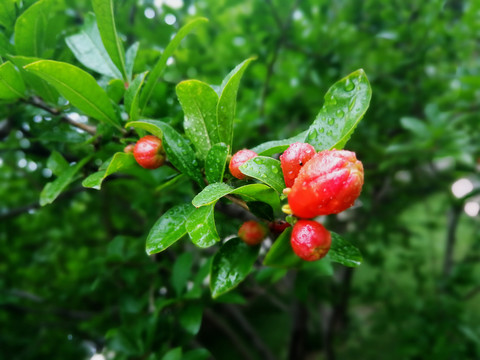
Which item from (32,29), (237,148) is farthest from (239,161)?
(237,148)

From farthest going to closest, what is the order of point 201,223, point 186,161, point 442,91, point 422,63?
point 442,91 → point 422,63 → point 186,161 → point 201,223

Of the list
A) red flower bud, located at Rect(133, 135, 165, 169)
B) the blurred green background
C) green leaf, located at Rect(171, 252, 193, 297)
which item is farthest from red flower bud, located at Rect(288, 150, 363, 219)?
green leaf, located at Rect(171, 252, 193, 297)

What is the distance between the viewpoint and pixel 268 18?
2.03 meters

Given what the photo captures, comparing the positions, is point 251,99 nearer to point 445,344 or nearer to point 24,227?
point 445,344

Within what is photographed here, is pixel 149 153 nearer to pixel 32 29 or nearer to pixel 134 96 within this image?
pixel 134 96

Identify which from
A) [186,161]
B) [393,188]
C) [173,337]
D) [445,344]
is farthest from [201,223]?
[393,188]

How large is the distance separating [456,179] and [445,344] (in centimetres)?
132

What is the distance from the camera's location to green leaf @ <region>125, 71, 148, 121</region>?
73 cm

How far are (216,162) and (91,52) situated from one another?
51cm

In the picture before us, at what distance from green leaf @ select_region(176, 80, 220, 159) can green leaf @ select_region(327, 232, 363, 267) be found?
0.33 meters

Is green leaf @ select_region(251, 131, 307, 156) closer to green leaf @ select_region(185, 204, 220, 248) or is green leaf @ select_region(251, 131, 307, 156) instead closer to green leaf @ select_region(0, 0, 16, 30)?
green leaf @ select_region(185, 204, 220, 248)

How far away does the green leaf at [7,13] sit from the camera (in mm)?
866

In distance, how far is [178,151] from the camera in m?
0.72

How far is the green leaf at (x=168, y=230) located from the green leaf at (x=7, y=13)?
66 centimetres
